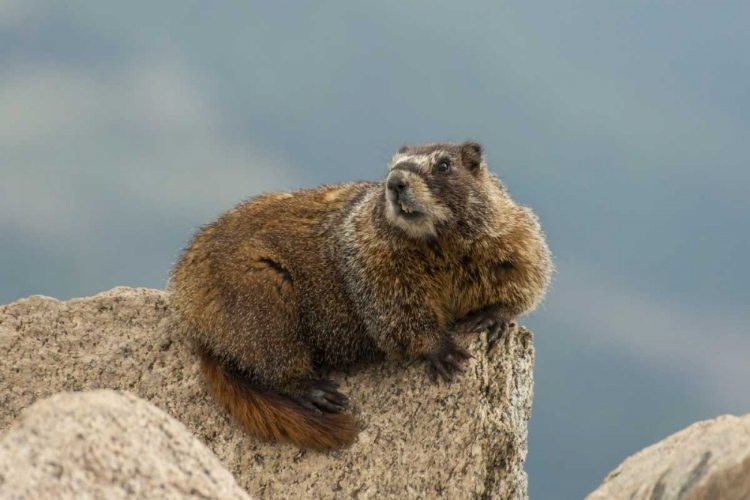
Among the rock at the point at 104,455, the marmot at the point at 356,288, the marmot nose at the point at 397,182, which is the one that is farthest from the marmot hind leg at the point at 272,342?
the rock at the point at 104,455

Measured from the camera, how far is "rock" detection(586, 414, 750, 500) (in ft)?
14.0

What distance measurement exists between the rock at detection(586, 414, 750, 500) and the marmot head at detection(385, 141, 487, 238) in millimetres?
1973

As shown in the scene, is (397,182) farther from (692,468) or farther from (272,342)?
(692,468)

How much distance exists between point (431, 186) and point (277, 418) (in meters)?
1.82

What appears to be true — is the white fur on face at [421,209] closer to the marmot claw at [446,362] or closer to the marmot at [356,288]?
the marmot at [356,288]

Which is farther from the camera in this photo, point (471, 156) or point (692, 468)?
point (471, 156)

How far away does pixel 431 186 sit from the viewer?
6.45 metres

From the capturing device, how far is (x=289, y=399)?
22.4 feet

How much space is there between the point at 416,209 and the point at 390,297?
62 cm

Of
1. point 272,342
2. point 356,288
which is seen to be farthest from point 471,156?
point 272,342

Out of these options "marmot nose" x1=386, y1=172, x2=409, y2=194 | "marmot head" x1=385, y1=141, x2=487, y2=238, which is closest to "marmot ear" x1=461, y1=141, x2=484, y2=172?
"marmot head" x1=385, y1=141, x2=487, y2=238

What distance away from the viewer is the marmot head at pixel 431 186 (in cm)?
634

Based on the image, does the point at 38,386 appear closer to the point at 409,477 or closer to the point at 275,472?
the point at 275,472

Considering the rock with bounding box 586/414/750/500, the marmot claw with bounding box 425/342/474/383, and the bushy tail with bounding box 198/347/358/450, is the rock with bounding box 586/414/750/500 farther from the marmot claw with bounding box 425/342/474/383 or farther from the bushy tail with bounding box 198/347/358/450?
the bushy tail with bounding box 198/347/358/450
